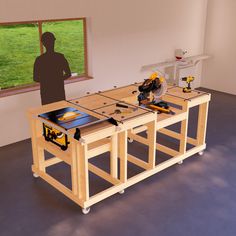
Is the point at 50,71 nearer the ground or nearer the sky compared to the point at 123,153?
nearer the sky

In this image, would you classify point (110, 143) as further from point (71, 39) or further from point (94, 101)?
point (71, 39)

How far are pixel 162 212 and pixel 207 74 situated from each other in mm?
4639

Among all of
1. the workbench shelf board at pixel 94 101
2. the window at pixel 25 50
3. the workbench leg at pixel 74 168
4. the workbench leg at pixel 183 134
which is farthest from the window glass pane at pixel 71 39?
the workbench leg at pixel 74 168

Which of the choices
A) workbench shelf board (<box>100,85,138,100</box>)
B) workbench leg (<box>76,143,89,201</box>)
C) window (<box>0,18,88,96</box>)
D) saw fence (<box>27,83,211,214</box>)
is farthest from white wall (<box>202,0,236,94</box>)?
workbench leg (<box>76,143,89,201</box>)

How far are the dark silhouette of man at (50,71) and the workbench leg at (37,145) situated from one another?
88cm

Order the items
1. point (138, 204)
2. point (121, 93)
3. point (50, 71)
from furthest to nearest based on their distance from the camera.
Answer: point (50, 71), point (121, 93), point (138, 204)

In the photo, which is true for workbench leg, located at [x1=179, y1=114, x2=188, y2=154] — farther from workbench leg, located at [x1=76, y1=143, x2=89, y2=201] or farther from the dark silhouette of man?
the dark silhouette of man

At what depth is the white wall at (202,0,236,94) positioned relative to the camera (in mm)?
6668

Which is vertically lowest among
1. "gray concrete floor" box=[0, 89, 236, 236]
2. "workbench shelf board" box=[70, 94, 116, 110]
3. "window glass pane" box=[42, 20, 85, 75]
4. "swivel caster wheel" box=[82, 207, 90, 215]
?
"gray concrete floor" box=[0, 89, 236, 236]

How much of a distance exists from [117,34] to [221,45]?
2501mm

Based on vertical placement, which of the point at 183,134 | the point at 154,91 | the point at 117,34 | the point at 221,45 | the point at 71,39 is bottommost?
the point at 183,134

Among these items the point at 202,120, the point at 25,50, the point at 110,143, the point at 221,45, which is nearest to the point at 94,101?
the point at 110,143

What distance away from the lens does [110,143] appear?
3.50 m

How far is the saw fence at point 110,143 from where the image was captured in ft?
10.5
